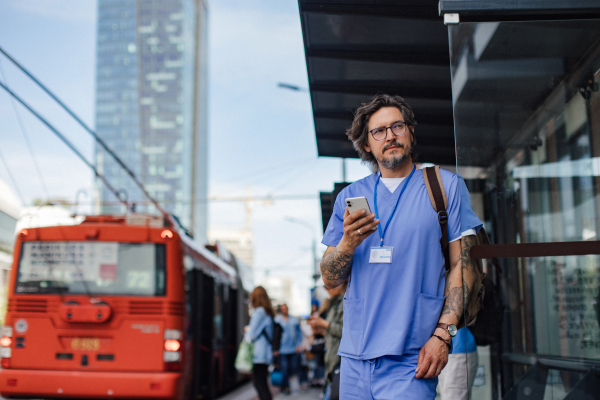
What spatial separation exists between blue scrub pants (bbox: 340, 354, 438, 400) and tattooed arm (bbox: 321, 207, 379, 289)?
1.24 ft

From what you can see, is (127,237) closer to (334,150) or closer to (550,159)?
(334,150)

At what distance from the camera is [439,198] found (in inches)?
106

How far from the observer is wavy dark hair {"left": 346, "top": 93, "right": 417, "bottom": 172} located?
9.75 ft

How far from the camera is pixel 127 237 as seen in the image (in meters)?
8.85

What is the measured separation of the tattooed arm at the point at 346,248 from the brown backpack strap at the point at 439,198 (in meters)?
0.31

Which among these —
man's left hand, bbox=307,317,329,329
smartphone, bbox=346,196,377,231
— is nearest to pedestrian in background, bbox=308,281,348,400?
man's left hand, bbox=307,317,329,329

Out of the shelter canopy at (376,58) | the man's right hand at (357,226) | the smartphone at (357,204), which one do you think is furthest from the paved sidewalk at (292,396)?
the smartphone at (357,204)

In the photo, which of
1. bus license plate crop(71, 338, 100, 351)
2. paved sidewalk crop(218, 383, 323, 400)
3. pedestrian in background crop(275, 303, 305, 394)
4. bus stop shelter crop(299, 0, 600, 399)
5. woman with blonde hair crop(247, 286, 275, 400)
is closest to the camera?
bus stop shelter crop(299, 0, 600, 399)

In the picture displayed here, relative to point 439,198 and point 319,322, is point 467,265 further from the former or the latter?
point 319,322

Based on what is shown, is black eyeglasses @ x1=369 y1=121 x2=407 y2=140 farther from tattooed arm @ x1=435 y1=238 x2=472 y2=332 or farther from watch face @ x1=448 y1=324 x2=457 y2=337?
watch face @ x1=448 y1=324 x2=457 y2=337

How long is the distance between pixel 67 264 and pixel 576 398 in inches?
275

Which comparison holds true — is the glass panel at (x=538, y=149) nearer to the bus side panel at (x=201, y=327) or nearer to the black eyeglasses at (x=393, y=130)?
the black eyeglasses at (x=393, y=130)

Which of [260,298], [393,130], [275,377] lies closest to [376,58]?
[393,130]

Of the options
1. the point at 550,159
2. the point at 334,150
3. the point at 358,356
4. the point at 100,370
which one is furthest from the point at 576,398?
the point at 100,370
